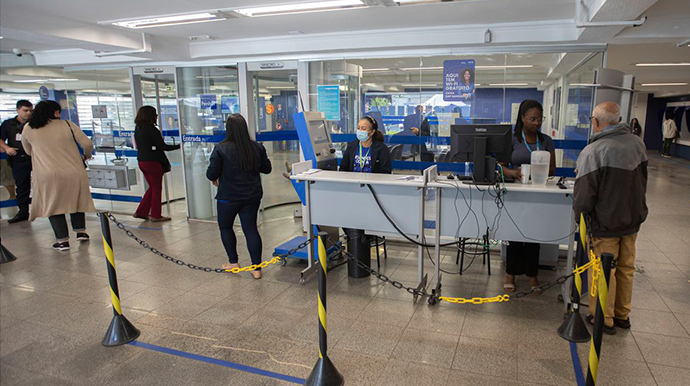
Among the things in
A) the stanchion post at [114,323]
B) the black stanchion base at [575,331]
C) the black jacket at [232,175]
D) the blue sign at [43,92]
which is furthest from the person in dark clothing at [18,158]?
the black stanchion base at [575,331]

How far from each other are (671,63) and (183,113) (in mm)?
9308

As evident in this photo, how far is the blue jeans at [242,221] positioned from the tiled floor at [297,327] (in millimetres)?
311

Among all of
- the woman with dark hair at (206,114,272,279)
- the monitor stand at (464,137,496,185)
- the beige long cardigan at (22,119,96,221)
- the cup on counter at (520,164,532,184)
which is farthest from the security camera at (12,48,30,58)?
the cup on counter at (520,164,532,184)

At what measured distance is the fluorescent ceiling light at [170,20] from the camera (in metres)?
4.44

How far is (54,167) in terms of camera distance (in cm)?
Result: 504

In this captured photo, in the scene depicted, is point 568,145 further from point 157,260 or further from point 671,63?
point 671,63

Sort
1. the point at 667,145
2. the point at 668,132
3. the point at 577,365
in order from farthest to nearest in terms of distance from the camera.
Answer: the point at 667,145
the point at 668,132
the point at 577,365

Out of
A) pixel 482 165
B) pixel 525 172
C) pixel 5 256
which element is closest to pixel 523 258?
pixel 525 172

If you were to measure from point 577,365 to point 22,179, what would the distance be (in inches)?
294

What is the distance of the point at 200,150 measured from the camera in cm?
660

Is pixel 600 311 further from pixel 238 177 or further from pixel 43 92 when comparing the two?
pixel 43 92

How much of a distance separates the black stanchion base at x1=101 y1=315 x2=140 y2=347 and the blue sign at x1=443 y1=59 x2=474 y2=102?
4.19 m

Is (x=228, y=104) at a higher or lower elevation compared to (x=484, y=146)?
higher

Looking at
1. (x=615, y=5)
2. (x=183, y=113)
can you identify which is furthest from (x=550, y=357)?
(x=183, y=113)
